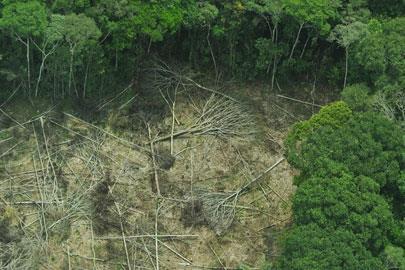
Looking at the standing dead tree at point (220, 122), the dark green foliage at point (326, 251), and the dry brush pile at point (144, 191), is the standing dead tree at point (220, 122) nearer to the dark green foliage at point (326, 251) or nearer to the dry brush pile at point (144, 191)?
the dry brush pile at point (144, 191)

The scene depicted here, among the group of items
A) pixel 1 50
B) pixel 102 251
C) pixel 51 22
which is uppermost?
pixel 51 22

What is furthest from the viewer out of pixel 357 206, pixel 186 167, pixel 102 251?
pixel 186 167

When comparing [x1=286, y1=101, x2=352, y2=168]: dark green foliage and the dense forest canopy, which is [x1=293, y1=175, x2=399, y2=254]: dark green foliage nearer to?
the dense forest canopy

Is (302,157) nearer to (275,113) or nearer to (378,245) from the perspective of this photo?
(378,245)

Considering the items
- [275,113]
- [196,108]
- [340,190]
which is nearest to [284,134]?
[275,113]

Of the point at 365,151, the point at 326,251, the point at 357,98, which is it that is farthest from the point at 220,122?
→ the point at 326,251

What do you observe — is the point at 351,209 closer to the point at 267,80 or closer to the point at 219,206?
the point at 219,206

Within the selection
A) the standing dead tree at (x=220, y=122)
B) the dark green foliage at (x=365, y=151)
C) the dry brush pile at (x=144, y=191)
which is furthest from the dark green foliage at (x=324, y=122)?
the standing dead tree at (x=220, y=122)

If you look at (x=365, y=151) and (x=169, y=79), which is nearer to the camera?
(x=365, y=151)

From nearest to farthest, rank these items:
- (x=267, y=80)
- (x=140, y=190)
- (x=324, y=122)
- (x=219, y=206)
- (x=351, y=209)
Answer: (x=351, y=209) < (x=324, y=122) < (x=219, y=206) < (x=140, y=190) < (x=267, y=80)
